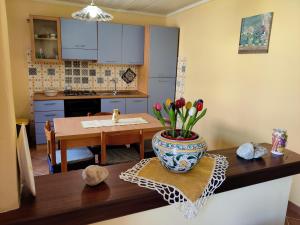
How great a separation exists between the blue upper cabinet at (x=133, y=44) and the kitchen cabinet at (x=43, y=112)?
53.9 inches

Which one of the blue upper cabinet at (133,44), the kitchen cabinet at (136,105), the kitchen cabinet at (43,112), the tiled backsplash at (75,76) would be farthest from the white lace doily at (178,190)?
the tiled backsplash at (75,76)

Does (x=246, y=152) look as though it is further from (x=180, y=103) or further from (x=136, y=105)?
(x=136, y=105)

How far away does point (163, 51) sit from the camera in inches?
160

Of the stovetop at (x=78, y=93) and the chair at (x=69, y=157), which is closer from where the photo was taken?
the chair at (x=69, y=157)

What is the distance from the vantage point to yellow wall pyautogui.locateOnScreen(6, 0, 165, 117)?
3543mm

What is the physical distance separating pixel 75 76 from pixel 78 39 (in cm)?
69

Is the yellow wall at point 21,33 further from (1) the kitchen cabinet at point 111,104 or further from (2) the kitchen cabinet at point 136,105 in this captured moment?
(2) the kitchen cabinet at point 136,105

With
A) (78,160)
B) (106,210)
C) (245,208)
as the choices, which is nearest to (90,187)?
(106,210)

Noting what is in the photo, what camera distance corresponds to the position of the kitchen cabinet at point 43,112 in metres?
3.48

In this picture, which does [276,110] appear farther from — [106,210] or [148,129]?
[106,210]

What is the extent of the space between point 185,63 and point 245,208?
3.14m

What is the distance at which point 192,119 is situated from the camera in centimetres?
96

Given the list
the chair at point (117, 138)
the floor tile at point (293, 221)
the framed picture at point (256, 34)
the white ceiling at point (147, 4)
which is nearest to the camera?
the chair at point (117, 138)

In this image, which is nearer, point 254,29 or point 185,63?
point 254,29
